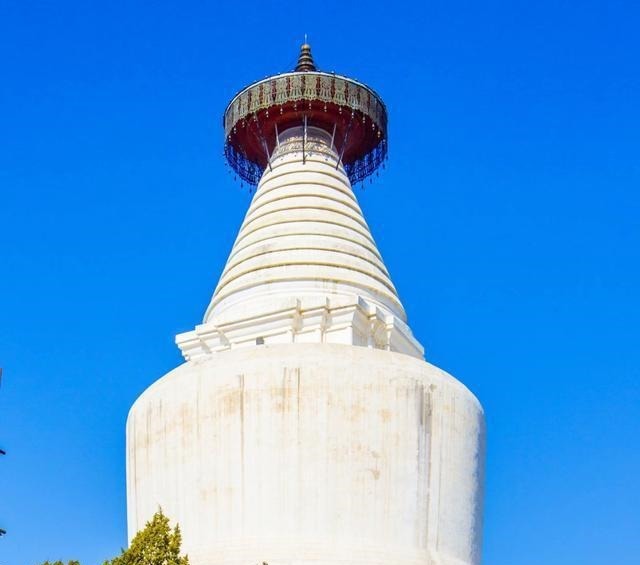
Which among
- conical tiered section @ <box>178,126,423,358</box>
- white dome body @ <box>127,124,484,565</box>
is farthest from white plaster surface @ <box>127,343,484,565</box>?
conical tiered section @ <box>178,126,423,358</box>

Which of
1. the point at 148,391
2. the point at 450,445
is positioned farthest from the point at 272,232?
the point at 450,445

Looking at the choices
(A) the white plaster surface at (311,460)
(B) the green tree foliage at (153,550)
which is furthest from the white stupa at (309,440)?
(B) the green tree foliage at (153,550)

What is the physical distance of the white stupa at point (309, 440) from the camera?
2212 centimetres

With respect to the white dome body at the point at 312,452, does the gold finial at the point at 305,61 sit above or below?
above

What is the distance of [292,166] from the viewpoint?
29.3m

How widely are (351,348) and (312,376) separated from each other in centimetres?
96

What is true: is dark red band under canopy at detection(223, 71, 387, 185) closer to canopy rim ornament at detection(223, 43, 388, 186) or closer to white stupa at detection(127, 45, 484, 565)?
canopy rim ornament at detection(223, 43, 388, 186)

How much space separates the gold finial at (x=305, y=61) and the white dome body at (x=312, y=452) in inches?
296

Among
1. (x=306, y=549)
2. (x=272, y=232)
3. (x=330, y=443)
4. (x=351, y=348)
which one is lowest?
(x=306, y=549)

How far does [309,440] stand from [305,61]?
1161 cm

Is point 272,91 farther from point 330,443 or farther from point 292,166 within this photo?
point 330,443

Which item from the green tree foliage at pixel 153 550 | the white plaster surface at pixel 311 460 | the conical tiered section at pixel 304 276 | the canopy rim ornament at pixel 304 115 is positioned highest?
the canopy rim ornament at pixel 304 115

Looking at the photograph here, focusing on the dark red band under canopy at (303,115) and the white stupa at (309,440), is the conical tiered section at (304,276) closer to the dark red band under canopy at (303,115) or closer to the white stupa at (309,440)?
the white stupa at (309,440)

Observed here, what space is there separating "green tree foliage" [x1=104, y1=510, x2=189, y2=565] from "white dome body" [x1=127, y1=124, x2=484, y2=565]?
154 inches
